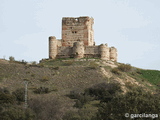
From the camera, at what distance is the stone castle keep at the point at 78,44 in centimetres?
5991

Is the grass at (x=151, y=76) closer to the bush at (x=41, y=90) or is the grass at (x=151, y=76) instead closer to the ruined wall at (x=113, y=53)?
the ruined wall at (x=113, y=53)

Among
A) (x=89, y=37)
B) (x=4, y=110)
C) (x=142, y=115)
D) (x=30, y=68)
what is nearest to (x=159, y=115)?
(x=142, y=115)

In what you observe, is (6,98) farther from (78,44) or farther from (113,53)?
(113,53)

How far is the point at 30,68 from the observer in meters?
57.3

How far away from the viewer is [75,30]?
2491 inches

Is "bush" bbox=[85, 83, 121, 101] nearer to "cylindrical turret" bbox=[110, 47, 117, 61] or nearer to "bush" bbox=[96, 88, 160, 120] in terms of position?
"cylindrical turret" bbox=[110, 47, 117, 61]

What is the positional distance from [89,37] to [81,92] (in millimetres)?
16091

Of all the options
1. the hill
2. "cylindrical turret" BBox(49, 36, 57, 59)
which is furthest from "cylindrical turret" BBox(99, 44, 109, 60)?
"cylindrical turret" BBox(49, 36, 57, 59)

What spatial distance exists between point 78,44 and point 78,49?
2.29ft

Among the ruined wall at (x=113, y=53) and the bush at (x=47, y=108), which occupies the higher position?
the ruined wall at (x=113, y=53)

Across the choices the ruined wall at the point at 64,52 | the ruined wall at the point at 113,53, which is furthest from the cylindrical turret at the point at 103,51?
the ruined wall at the point at 64,52

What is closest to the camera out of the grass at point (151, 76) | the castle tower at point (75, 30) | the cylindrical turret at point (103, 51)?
the grass at point (151, 76)

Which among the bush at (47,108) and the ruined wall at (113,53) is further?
the ruined wall at (113,53)

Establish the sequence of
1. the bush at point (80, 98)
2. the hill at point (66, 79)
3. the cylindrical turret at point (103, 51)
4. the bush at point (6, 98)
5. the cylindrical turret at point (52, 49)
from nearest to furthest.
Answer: the bush at point (6, 98) < the bush at point (80, 98) < the hill at point (66, 79) < the cylindrical turret at point (103, 51) < the cylindrical turret at point (52, 49)
